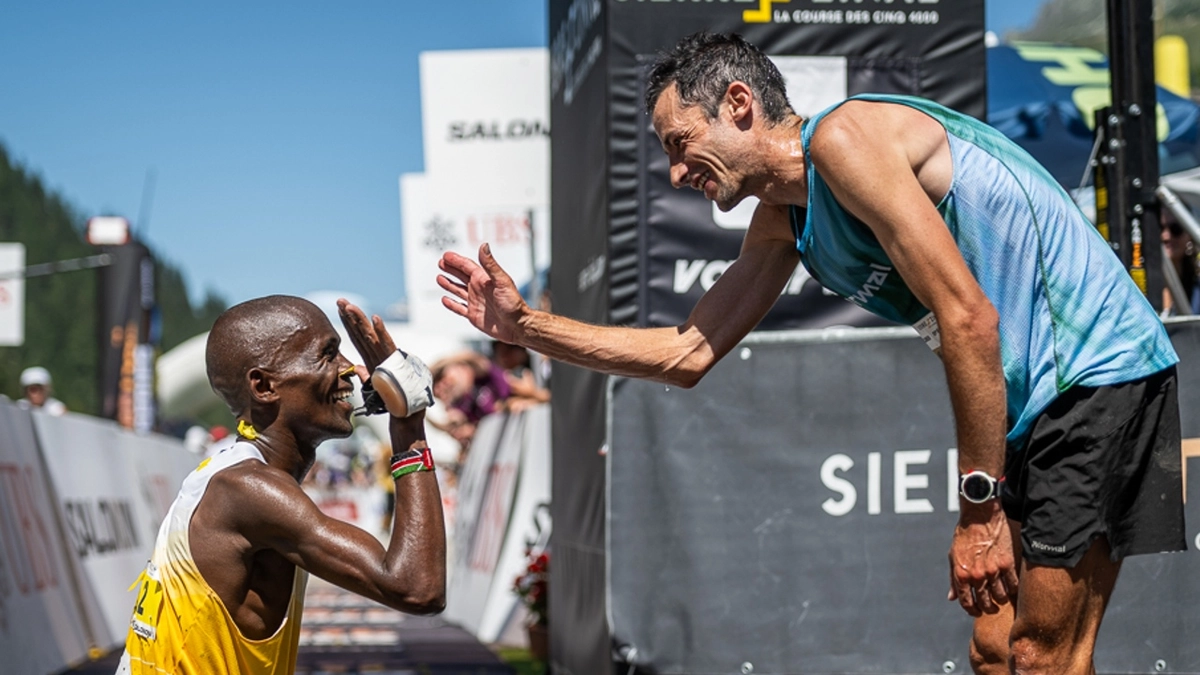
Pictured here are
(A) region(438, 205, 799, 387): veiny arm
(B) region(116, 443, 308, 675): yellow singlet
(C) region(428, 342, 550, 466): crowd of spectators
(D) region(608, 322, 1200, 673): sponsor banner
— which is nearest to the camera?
(B) region(116, 443, 308, 675): yellow singlet

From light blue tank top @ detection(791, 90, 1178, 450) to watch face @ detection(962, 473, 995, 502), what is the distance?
0.29 meters

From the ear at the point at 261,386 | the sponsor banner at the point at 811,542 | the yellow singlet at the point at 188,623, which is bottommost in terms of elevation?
the sponsor banner at the point at 811,542

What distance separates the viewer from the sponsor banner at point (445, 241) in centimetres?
1145

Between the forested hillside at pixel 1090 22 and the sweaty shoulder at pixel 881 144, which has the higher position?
the forested hillside at pixel 1090 22

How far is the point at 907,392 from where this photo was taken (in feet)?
14.8

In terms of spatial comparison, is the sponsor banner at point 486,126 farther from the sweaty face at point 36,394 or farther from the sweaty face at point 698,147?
the sweaty face at point 698,147

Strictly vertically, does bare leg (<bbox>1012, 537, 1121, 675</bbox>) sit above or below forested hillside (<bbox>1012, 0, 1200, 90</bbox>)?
below

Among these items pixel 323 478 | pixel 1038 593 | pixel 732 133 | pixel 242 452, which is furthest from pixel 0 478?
pixel 323 478

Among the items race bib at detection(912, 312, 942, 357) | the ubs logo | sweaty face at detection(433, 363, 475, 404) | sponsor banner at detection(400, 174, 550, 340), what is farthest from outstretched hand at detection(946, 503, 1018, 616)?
sweaty face at detection(433, 363, 475, 404)

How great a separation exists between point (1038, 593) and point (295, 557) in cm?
153

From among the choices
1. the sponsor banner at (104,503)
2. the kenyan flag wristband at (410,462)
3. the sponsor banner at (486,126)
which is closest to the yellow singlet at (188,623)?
the kenyan flag wristband at (410,462)

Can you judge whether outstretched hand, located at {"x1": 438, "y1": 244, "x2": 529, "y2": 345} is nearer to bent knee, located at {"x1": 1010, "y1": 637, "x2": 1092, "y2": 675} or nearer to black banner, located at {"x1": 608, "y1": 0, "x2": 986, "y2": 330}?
bent knee, located at {"x1": 1010, "y1": 637, "x2": 1092, "y2": 675}

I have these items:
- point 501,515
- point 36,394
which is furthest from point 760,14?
point 36,394

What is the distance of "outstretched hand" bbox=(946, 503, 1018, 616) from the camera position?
8.74ft
